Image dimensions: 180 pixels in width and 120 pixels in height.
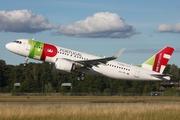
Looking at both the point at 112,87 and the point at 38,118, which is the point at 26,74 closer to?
the point at 112,87

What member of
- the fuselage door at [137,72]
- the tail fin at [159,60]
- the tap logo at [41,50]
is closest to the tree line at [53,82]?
the tail fin at [159,60]

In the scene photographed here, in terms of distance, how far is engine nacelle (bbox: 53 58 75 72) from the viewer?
51.3 metres

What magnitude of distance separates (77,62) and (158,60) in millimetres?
13523

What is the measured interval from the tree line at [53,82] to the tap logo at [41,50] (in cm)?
5164

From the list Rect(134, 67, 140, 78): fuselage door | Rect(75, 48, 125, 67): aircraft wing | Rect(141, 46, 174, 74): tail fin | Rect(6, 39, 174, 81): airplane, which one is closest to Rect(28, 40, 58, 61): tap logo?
Rect(6, 39, 174, 81): airplane

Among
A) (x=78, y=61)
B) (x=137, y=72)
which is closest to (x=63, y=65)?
(x=78, y=61)

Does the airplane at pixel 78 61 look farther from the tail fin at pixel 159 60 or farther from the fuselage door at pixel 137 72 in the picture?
the tail fin at pixel 159 60

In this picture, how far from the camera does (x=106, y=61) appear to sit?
52.7m

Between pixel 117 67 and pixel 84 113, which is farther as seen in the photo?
pixel 117 67

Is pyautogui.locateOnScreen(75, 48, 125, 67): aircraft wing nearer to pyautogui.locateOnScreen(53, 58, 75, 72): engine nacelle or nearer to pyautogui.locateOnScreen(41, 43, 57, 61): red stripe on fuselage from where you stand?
pyautogui.locateOnScreen(53, 58, 75, 72): engine nacelle

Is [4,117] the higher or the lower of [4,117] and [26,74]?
the lower

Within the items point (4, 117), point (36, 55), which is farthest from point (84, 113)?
point (36, 55)

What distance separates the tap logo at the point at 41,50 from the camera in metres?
50.7

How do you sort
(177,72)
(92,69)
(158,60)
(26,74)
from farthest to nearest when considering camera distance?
(177,72), (26,74), (158,60), (92,69)
